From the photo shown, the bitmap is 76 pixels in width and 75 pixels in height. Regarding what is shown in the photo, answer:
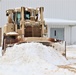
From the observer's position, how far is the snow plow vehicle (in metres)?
9.55

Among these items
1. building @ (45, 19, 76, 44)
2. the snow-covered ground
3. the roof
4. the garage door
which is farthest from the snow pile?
the garage door

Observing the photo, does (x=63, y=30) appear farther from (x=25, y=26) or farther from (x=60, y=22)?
(x=25, y=26)

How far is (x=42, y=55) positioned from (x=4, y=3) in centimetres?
1500

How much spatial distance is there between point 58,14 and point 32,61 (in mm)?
16921

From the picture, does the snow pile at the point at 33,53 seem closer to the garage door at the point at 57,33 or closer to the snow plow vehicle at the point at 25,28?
the snow plow vehicle at the point at 25,28

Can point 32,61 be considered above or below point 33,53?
below

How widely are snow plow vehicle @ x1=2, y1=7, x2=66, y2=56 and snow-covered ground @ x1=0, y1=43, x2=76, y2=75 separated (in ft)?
1.83

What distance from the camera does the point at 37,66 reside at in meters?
7.25

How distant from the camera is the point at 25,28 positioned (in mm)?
10633

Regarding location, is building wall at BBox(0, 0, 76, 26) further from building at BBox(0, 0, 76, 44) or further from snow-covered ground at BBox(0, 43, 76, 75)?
snow-covered ground at BBox(0, 43, 76, 75)

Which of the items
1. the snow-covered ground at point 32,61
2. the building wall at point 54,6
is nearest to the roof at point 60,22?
the building wall at point 54,6

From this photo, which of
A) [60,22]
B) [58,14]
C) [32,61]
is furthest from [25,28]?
[58,14]

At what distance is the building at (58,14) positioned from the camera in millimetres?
22750

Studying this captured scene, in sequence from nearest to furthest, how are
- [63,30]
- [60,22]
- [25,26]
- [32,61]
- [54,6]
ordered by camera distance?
[32,61], [25,26], [60,22], [63,30], [54,6]
